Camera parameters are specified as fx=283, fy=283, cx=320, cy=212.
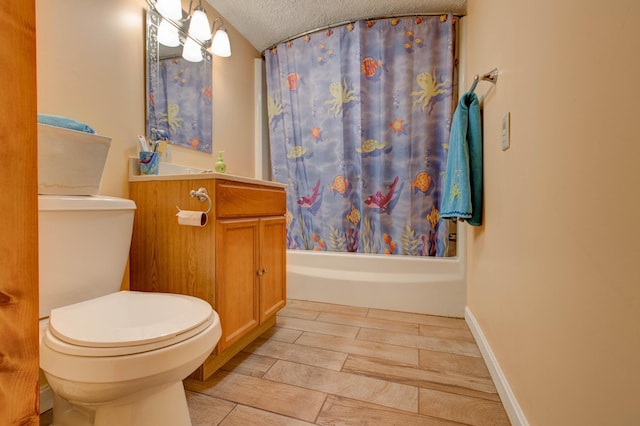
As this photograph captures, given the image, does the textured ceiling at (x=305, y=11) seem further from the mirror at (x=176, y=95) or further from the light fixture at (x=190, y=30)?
the mirror at (x=176, y=95)

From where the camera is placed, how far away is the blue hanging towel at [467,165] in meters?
1.47

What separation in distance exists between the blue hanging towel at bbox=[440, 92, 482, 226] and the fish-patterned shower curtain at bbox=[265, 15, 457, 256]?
0.44m

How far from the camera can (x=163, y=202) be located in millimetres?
1266

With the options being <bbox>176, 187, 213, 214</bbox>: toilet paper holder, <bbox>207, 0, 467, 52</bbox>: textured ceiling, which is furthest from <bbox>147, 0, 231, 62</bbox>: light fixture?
<bbox>176, 187, 213, 214</bbox>: toilet paper holder

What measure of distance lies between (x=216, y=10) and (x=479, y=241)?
2.29 meters

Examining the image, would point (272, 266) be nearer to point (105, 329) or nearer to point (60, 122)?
point (105, 329)

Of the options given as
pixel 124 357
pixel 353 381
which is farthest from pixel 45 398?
pixel 353 381

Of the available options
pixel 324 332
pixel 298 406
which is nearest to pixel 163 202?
pixel 298 406

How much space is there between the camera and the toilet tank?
0.90m

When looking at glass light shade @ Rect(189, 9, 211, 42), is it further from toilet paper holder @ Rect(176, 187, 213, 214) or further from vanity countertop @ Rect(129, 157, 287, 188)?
toilet paper holder @ Rect(176, 187, 213, 214)

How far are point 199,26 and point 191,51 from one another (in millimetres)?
149

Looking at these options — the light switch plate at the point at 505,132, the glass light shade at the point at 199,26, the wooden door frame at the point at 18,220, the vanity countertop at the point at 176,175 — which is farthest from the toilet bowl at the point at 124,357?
the glass light shade at the point at 199,26

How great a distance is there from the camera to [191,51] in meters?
1.75

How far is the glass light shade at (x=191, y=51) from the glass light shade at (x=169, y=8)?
0.16 m
